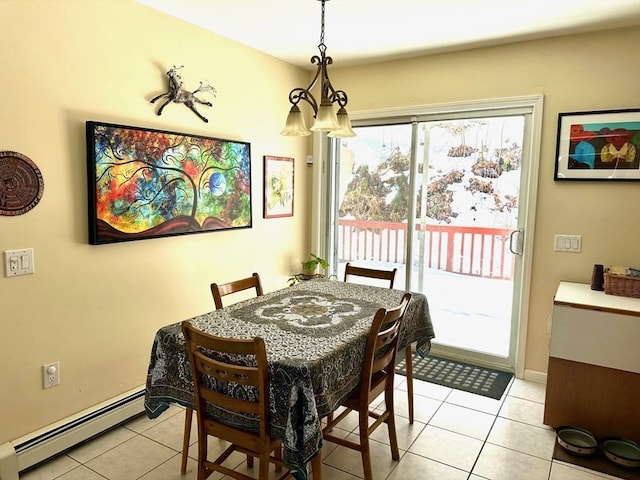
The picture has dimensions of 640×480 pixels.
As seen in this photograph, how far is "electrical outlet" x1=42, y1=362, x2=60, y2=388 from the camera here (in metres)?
2.29

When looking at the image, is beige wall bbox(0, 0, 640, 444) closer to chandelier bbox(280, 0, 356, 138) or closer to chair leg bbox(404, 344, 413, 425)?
Answer: chandelier bbox(280, 0, 356, 138)

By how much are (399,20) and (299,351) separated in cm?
219

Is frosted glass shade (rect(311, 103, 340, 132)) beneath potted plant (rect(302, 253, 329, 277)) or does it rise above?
above

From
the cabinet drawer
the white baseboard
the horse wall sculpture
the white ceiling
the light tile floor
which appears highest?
the white ceiling

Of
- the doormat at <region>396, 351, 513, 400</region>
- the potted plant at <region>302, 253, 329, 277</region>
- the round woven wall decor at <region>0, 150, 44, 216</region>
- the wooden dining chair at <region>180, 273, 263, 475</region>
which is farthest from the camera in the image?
the potted plant at <region>302, 253, 329, 277</region>

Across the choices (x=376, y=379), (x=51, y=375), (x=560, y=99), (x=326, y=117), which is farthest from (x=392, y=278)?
(x=51, y=375)

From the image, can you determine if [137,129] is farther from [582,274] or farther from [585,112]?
[582,274]

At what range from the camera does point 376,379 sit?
88.4 inches

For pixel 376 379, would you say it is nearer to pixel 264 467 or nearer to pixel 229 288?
pixel 264 467

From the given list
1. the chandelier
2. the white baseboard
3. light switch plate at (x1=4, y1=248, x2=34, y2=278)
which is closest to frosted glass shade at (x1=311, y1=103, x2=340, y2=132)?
the chandelier

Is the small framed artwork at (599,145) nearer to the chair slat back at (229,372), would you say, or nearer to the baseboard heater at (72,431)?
the chair slat back at (229,372)

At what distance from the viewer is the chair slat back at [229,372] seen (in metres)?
1.59

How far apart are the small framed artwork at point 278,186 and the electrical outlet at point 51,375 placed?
73.3 inches

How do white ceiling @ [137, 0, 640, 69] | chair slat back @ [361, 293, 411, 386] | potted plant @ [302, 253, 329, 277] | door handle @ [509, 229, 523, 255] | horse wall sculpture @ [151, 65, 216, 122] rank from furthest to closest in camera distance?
potted plant @ [302, 253, 329, 277] → door handle @ [509, 229, 523, 255] → horse wall sculpture @ [151, 65, 216, 122] → white ceiling @ [137, 0, 640, 69] → chair slat back @ [361, 293, 411, 386]
